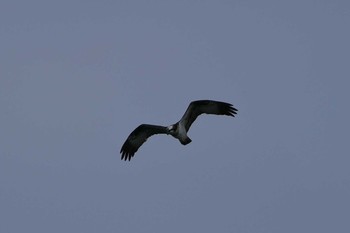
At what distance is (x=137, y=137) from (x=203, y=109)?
346 cm

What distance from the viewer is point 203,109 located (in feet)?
117

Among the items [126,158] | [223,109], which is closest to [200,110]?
[223,109]

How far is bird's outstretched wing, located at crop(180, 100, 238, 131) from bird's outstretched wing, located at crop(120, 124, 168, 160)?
3.68 feet

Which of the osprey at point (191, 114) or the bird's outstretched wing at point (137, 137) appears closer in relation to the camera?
the osprey at point (191, 114)

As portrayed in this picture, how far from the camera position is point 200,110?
117 feet

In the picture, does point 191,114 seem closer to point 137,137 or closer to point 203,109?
point 203,109

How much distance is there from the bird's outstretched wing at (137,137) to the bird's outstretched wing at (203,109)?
1.12 meters

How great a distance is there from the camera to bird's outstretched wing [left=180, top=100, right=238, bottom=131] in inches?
1389

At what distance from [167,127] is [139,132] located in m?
1.70

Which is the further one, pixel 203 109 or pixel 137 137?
pixel 137 137

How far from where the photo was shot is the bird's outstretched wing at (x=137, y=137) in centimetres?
3672

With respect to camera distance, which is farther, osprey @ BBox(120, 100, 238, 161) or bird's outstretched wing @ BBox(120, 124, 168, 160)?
bird's outstretched wing @ BBox(120, 124, 168, 160)

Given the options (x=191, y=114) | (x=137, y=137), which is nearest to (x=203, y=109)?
(x=191, y=114)

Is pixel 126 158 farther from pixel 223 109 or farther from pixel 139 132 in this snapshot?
pixel 223 109
